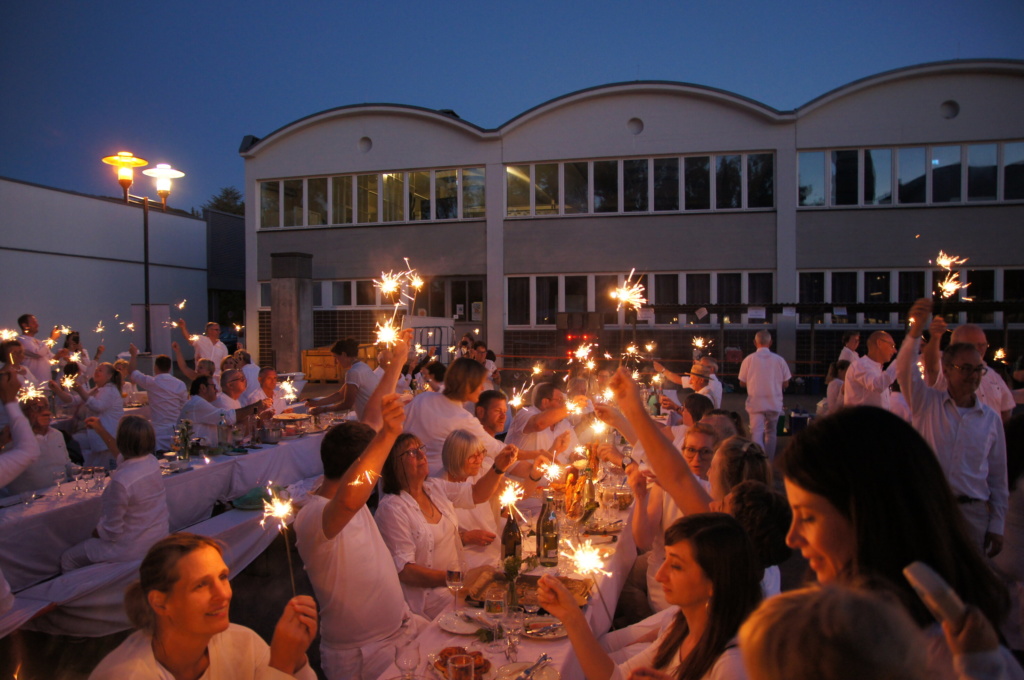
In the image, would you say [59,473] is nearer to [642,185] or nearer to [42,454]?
[42,454]

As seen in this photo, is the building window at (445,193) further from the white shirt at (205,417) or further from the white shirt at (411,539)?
the white shirt at (411,539)

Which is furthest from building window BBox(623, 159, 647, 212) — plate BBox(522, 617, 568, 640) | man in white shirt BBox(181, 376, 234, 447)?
plate BBox(522, 617, 568, 640)

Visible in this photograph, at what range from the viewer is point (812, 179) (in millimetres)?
19250

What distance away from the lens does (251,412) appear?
790 centimetres

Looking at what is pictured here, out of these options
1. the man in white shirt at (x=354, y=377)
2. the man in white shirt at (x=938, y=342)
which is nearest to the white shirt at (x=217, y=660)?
the man in white shirt at (x=938, y=342)

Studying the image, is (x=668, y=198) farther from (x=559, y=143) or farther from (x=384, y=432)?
(x=384, y=432)

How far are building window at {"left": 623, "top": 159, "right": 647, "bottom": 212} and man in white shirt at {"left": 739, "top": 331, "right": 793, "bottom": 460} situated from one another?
10907 mm

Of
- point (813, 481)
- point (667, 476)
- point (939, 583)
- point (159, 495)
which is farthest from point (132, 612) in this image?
point (159, 495)

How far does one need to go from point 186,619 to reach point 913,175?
21.4 metres

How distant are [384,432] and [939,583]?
2035 mm

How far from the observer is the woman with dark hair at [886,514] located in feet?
5.22

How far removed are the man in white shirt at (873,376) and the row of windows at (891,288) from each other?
36.3 feet

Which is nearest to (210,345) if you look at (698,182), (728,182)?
(698,182)

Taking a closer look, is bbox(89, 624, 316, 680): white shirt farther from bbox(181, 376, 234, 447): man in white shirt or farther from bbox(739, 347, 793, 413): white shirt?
bbox(739, 347, 793, 413): white shirt
